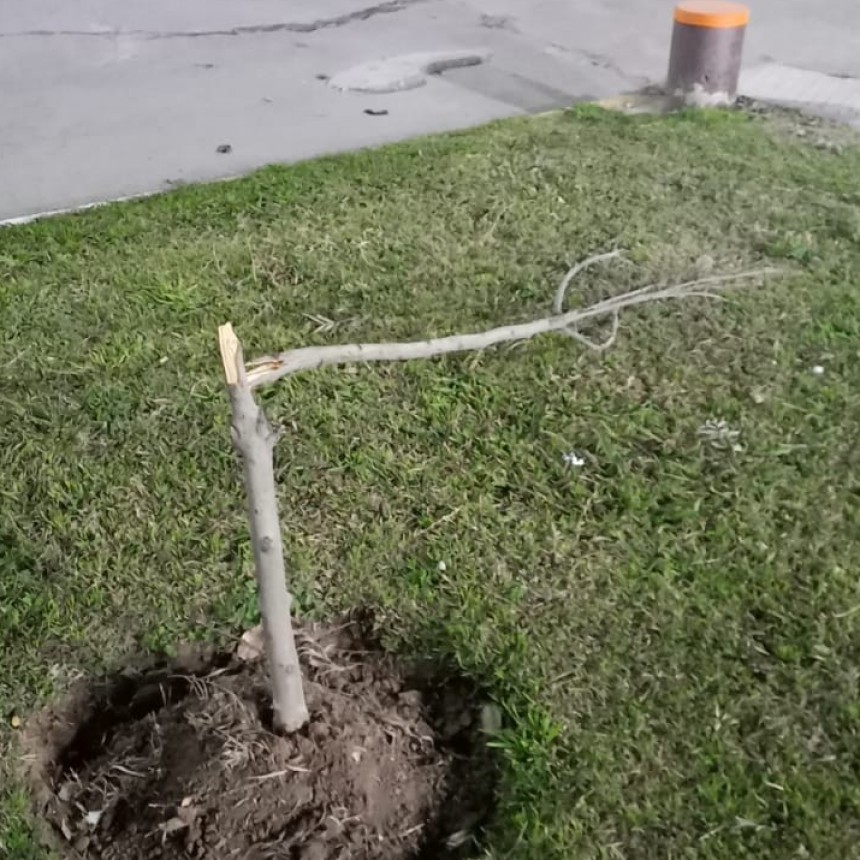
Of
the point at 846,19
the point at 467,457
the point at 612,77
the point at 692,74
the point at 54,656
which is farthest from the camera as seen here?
the point at 846,19

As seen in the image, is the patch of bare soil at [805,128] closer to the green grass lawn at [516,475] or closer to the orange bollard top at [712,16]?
the orange bollard top at [712,16]

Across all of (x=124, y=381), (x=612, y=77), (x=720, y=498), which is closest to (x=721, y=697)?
(x=720, y=498)

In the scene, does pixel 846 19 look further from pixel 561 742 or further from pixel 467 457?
pixel 561 742

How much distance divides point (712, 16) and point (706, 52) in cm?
15

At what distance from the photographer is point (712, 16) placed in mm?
4547

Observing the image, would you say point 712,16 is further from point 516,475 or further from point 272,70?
point 516,475

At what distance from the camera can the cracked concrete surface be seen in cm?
442

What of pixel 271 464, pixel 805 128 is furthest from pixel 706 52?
pixel 271 464

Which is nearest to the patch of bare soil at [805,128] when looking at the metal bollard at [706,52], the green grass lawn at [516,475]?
the metal bollard at [706,52]

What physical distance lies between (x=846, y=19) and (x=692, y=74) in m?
2.25

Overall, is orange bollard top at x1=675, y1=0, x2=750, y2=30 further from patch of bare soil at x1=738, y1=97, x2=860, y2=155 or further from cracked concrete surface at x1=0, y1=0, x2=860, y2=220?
cracked concrete surface at x1=0, y1=0, x2=860, y2=220

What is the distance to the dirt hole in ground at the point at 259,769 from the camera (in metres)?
1.77

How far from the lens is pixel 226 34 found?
588cm

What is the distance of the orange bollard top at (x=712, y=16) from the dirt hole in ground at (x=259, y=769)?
11.7 ft
